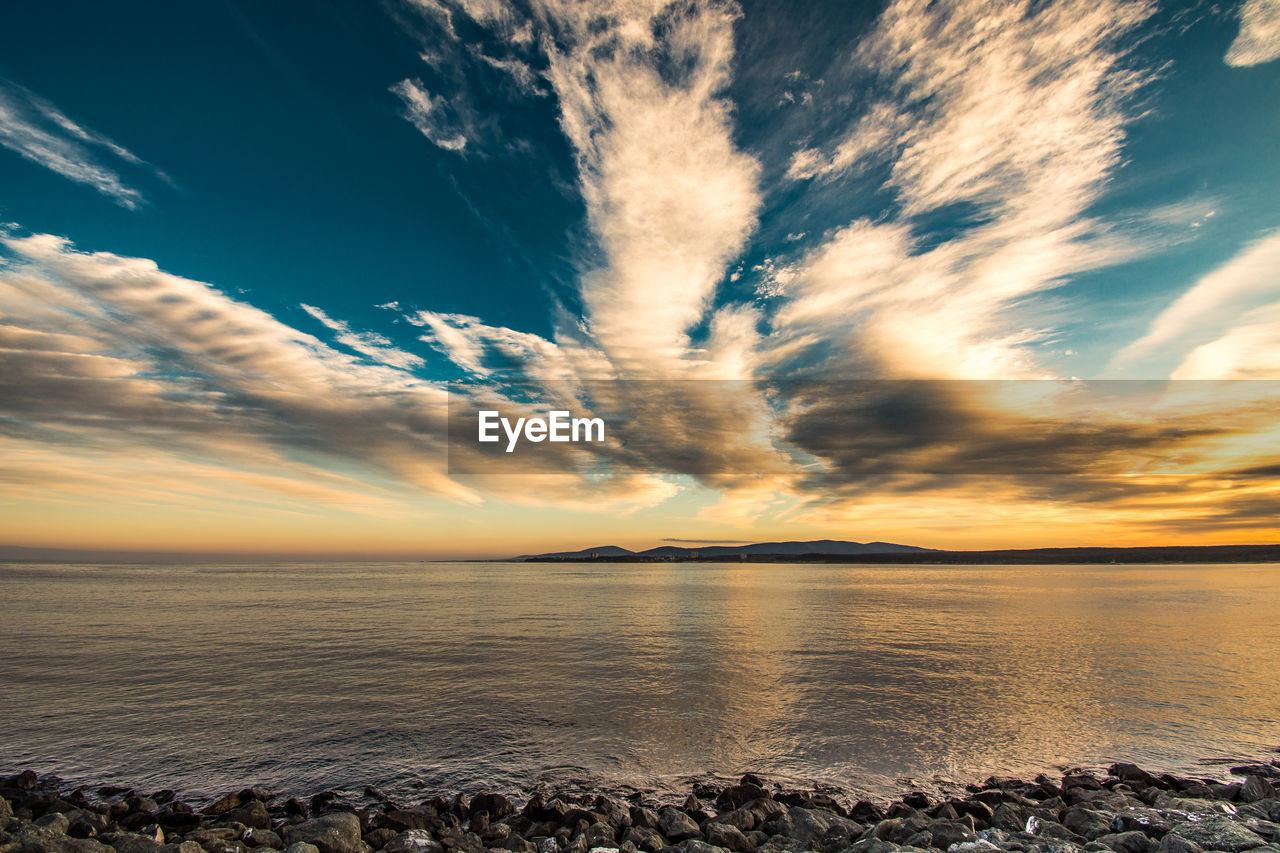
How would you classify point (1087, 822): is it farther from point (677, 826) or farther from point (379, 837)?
point (379, 837)

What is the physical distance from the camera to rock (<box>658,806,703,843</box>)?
10695 millimetres

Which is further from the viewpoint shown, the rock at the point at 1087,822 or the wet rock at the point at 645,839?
the rock at the point at 1087,822

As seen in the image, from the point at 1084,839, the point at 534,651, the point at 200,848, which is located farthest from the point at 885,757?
the point at 534,651

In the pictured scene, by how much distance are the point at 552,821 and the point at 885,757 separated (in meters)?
8.77

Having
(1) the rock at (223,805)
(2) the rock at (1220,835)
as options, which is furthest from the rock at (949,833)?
(1) the rock at (223,805)

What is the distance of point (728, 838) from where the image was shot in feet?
34.1

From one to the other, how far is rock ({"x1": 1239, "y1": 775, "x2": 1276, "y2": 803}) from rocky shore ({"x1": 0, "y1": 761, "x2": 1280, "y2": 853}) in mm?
Answer: 22

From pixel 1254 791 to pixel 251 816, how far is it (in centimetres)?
2006

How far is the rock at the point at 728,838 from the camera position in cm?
1026

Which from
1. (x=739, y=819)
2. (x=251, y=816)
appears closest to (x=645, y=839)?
(x=739, y=819)

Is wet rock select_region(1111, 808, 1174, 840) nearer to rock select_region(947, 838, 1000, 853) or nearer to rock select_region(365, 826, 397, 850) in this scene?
rock select_region(947, 838, 1000, 853)

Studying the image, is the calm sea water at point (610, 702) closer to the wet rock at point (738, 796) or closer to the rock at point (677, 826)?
the wet rock at point (738, 796)

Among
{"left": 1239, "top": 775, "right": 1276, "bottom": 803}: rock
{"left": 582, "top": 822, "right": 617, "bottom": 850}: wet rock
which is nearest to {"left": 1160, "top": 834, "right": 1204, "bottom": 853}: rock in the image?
{"left": 1239, "top": 775, "right": 1276, "bottom": 803}: rock

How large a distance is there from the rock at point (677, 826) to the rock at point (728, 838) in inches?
Answer: 10.3
